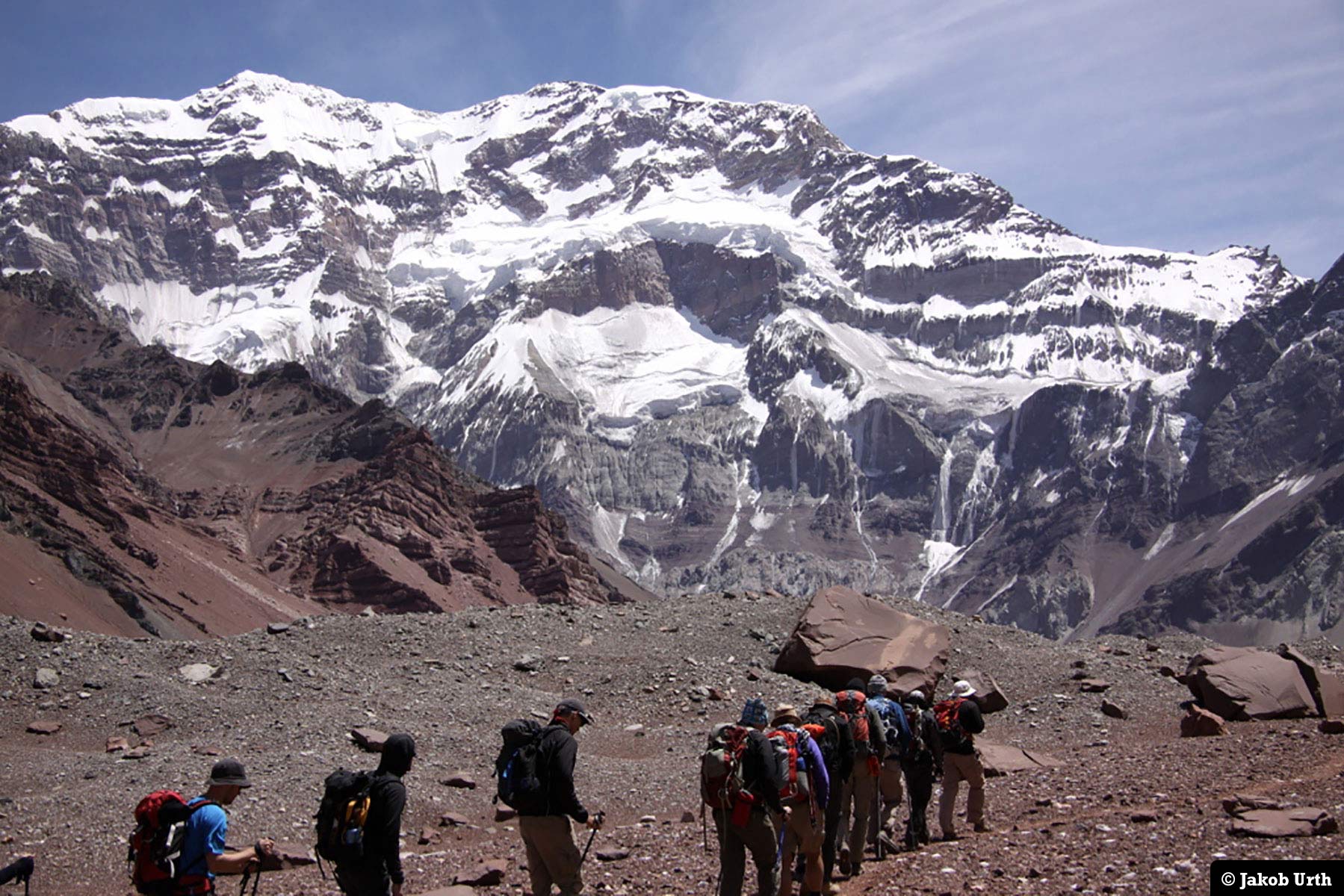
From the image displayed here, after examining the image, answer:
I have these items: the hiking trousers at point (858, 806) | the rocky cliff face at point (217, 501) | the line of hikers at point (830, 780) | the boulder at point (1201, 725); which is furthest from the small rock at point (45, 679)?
the rocky cliff face at point (217, 501)

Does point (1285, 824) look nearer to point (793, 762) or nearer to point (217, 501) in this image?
point (793, 762)

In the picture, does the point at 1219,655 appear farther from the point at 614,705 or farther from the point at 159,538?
the point at 159,538

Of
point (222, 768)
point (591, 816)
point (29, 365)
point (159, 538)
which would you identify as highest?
point (29, 365)

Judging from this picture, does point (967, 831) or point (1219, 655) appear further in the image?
point (1219, 655)

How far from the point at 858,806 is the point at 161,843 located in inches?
350

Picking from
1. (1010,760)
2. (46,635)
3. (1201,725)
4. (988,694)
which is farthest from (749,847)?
(46,635)

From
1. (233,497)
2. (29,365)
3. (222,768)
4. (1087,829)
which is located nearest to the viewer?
(222,768)

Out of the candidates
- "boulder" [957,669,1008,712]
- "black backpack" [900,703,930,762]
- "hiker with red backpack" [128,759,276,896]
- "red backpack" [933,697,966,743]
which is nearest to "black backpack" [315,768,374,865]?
"hiker with red backpack" [128,759,276,896]

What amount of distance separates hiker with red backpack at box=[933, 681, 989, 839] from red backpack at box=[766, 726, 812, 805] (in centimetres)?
458

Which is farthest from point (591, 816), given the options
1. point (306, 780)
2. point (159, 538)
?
point (159, 538)

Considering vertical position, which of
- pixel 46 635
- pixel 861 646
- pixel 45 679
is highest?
pixel 861 646

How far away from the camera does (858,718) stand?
17.7 metres

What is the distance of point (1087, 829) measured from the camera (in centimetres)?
1744

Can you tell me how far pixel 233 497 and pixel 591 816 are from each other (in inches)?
5003
